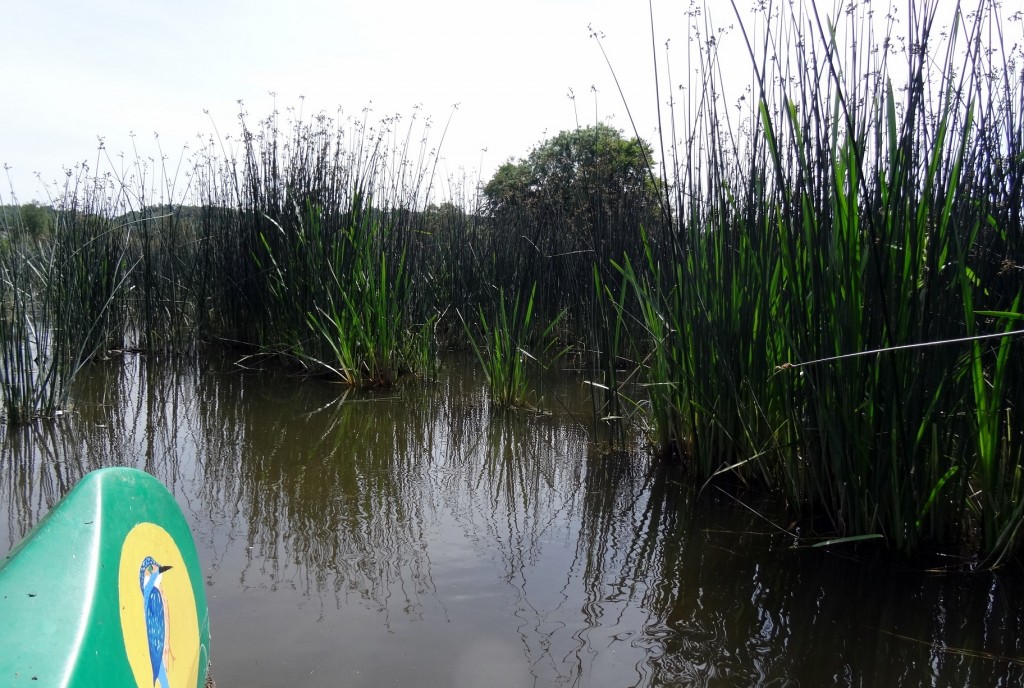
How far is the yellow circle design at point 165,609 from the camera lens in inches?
44.1

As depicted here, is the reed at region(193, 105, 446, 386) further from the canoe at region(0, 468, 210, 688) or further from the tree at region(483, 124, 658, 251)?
the canoe at region(0, 468, 210, 688)

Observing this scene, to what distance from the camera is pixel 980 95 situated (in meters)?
2.03

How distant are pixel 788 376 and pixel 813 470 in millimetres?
276

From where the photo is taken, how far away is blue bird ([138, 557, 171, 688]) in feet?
3.84

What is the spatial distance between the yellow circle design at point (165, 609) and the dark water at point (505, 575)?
0.73 feet

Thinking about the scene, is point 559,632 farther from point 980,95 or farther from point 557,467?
point 980,95

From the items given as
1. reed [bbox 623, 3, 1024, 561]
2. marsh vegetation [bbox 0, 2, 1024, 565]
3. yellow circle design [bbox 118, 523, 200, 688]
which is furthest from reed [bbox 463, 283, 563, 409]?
yellow circle design [bbox 118, 523, 200, 688]

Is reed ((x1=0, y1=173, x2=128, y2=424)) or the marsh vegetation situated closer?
the marsh vegetation

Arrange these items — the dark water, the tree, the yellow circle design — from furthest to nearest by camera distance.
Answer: the tree → the dark water → the yellow circle design

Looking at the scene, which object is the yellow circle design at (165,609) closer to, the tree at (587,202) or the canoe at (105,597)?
the canoe at (105,597)

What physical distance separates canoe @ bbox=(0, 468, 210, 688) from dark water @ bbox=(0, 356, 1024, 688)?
0.94 feet

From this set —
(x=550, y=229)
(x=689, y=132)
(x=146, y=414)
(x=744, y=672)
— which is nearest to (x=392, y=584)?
(x=744, y=672)

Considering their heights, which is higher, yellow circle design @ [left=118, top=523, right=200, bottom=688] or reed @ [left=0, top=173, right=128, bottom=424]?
reed @ [left=0, top=173, right=128, bottom=424]

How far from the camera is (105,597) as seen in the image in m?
1.10
